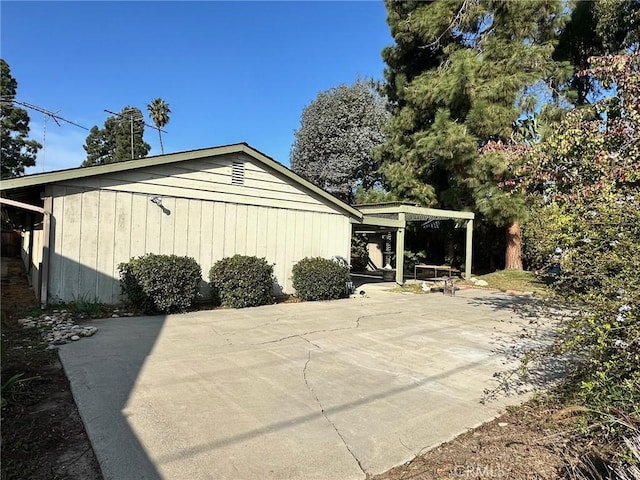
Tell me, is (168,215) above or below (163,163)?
below

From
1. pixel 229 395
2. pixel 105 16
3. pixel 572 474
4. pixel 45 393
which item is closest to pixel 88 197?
pixel 105 16

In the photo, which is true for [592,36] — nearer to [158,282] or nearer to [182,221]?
[182,221]

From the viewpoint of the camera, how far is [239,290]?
858cm

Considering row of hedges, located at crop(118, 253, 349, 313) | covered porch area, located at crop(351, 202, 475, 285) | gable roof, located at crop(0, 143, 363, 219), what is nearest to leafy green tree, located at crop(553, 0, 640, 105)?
covered porch area, located at crop(351, 202, 475, 285)

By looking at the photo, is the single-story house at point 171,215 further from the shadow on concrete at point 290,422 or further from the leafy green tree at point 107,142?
the leafy green tree at point 107,142

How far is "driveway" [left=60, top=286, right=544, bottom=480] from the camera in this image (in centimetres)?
266

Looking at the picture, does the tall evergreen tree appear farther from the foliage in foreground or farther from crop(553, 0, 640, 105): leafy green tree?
the foliage in foreground

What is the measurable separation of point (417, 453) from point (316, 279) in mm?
7170

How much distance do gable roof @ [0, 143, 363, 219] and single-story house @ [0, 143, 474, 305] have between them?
0.02 metres

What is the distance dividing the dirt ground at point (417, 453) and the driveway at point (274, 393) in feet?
0.36

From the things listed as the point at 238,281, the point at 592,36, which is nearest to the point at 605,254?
the point at 238,281

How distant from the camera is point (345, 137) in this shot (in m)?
27.3

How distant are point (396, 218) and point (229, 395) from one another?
38.2ft

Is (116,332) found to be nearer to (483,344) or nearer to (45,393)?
(45,393)
